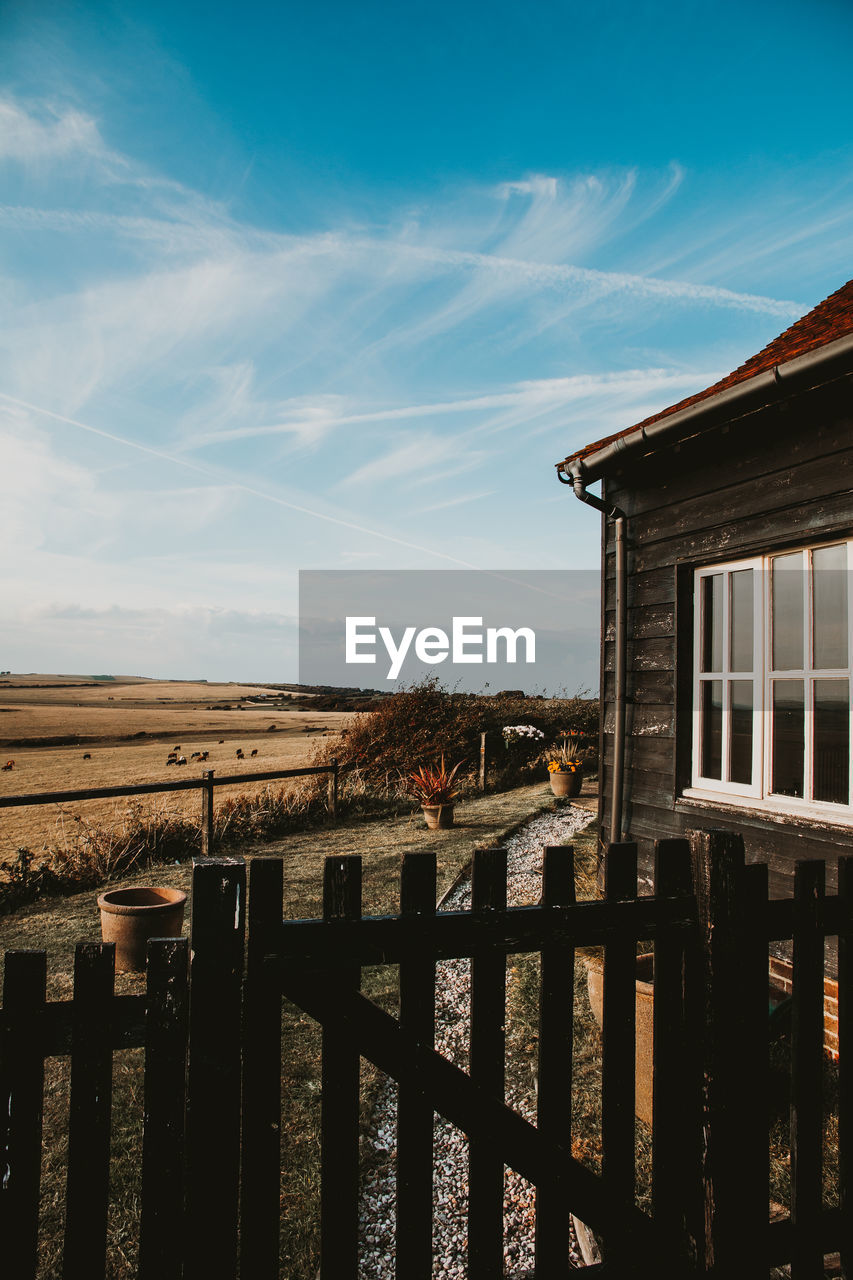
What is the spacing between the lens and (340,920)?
1.39m

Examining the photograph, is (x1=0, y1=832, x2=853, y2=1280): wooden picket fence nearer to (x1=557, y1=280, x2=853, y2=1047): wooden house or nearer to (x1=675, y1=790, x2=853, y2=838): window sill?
(x1=675, y1=790, x2=853, y2=838): window sill

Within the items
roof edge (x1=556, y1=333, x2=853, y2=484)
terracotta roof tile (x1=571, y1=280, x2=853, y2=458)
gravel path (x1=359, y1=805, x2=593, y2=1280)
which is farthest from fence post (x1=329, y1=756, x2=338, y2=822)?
terracotta roof tile (x1=571, y1=280, x2=853, y2=458)

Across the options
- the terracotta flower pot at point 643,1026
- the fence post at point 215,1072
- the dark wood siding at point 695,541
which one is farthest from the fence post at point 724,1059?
the dark wood siding at point 695,541

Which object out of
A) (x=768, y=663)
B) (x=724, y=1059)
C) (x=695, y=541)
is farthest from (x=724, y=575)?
(x=724, y=1059)

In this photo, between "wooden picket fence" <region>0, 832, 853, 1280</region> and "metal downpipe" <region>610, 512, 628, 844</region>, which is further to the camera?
"metal downpipe" <region>610, 512, 628, 844</region>

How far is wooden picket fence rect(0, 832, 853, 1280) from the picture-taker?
4.27 feet

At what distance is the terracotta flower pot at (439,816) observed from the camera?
32.1ft

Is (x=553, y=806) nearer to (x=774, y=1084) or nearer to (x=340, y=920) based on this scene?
(x=774, y=1084)

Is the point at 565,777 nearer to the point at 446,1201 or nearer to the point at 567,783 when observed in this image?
the point at 567,783

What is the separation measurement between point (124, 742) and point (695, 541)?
3025cm

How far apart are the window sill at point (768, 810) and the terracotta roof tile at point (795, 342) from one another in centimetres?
232

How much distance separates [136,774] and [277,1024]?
20.2m

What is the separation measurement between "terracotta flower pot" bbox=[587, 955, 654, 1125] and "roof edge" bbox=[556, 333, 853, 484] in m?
2.97

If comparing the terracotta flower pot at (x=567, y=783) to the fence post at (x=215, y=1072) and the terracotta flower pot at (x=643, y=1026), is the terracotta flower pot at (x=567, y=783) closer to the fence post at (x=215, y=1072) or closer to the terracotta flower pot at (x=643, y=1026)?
the terracotta flower pot at (x=643, y=1026)
